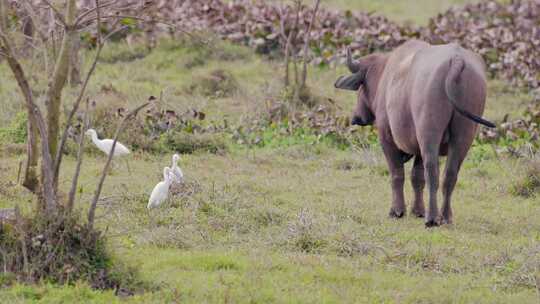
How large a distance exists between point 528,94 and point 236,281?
Result: 404 inches

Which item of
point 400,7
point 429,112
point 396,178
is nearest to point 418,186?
point 396,178

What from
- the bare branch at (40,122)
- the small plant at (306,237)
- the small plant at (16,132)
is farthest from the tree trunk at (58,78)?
the small plant at (16,132)

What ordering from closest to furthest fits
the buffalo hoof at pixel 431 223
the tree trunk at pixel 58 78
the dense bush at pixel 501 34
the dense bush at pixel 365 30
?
the tree trunk at pixel 58 78, the buffalo hoof at pixel 431 223, the dense bush at pixel 501 34, the dense bush at pixel 365 30

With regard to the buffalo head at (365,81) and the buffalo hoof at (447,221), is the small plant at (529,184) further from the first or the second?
the buffalo hoof at (447,221)

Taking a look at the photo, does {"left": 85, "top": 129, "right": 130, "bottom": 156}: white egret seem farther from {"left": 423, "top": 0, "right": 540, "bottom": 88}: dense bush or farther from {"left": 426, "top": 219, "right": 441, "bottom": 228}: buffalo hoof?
{"left": 423, "top": 0, "right": 540, "bottom": 88}: dense bush

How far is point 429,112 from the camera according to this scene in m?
8.66

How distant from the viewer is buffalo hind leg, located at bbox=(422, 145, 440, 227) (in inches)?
344

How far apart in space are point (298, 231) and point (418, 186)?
1.97m

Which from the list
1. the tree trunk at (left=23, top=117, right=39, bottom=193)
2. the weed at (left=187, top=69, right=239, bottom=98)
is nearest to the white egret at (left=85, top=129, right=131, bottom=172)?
the tree trunk at (left=23, top=117, right=39, bottom=193)

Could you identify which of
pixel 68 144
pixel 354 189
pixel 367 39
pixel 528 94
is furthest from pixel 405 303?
pixel 367 39

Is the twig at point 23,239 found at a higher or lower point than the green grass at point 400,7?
higher

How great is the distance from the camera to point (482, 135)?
43.7ft

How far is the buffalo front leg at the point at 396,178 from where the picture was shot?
31.6ft

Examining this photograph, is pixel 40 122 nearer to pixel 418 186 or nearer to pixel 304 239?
pixel 304 239
